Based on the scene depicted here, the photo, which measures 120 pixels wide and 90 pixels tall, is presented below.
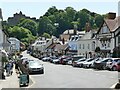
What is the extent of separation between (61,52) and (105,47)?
3924 cm

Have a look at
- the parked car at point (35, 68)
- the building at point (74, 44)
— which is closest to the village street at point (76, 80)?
the parked car at point (35, 68)

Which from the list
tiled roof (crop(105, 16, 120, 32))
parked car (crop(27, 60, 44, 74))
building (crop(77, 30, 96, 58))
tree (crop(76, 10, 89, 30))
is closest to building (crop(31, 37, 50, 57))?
tree (crop(76, 10, 89, 30))

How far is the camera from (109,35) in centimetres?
6612

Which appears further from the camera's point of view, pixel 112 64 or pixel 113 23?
pixel 113 23

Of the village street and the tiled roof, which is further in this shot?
the tiled roof

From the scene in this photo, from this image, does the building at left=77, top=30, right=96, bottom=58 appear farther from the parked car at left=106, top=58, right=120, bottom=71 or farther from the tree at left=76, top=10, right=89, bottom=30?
the tree at left=76, top=10, right=89, bottom=30

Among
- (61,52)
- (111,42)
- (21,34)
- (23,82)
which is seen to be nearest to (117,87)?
(23,82)

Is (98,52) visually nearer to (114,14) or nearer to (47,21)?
(114,14)

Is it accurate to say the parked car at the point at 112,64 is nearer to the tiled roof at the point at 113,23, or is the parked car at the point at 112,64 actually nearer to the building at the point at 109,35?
the building at the point at 109,35

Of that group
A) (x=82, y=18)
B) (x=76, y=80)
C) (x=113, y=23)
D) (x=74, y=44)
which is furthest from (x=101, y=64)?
(x=82, y=18)

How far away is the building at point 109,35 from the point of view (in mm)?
63800

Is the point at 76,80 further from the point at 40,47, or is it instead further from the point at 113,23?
the point at 40,47

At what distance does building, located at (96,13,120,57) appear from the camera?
209ft

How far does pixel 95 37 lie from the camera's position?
74.6m
